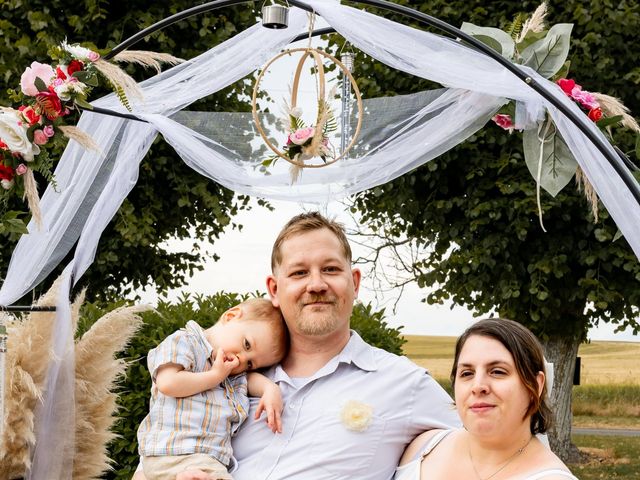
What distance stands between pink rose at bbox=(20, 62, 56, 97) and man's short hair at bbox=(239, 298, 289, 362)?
137 cm

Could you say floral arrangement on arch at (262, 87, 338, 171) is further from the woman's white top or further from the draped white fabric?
the woman's white top

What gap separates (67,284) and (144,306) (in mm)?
418

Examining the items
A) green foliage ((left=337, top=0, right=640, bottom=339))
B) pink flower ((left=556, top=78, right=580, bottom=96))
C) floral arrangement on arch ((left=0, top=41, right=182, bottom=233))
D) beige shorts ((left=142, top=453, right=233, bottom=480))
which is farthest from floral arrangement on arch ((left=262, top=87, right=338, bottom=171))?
green foliage ((left=337, top=0, right=640, bottom=339))

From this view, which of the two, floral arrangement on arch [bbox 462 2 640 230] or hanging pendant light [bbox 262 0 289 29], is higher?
hanging pendant light [bbox 262 0 289 29]

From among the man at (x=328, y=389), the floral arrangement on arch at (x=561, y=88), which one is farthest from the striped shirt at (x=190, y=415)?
the floral arrangement on arch at (x=561, y=88)

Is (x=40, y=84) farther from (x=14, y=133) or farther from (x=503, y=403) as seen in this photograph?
(x=503, y=403)

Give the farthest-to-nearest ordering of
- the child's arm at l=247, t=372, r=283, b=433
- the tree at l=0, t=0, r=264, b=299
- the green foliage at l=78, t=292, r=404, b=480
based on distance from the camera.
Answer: the tree at l=0, t=0, r=264, b=299 < the green foliage at l=78, t=292, r=404, b=480 < the child's arm at l=247, t=372, r=283, b=433

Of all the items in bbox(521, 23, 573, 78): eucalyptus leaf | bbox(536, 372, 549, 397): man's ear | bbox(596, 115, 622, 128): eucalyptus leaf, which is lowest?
bbox(536, 372, 549, 397): man's ear

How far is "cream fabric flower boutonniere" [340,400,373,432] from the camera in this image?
3.24m

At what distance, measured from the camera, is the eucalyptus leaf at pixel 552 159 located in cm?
342

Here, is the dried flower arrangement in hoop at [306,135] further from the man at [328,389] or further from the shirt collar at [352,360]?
the shirt collar at [352,360]

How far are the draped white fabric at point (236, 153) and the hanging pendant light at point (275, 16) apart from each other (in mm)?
193

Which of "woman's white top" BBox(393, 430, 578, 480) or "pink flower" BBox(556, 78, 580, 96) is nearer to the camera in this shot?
"woman's white top" BBox(393, 430, 578, 480)

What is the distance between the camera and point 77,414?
4.24 meters
